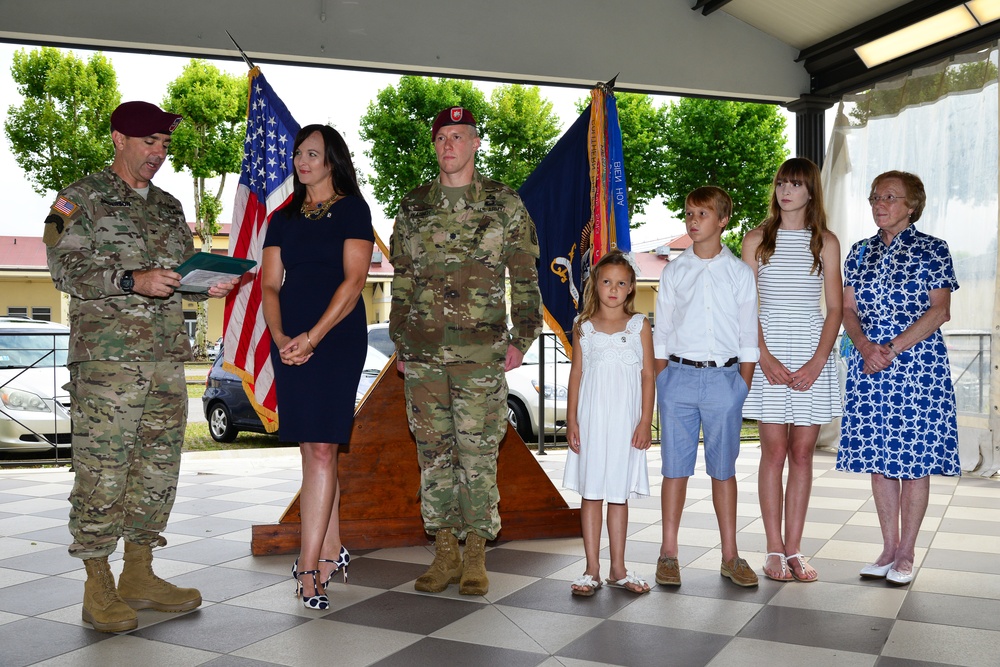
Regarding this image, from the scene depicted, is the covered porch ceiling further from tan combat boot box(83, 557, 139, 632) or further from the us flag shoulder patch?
tan combat boot box(83, 557, 139, 632)

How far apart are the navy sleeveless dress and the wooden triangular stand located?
0.83 metres

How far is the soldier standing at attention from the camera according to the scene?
2682 millimetres

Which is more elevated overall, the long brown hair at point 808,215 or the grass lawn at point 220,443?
the long brown hair at point 808,215

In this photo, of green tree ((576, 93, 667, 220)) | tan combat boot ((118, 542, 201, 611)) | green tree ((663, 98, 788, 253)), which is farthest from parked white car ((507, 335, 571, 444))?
green tree ((576, 93, 667, 220))

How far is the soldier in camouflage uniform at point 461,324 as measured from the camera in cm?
298

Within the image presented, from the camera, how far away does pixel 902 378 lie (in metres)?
3.23

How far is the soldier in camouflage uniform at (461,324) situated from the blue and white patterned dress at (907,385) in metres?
1.31

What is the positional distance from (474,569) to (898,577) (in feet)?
5.00

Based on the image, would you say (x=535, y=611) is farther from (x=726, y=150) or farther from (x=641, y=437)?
(x=726, y=150)

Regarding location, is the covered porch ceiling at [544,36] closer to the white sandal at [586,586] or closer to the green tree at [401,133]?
the white sandal at [586,586]

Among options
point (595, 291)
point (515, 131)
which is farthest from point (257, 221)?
point (515, 131)

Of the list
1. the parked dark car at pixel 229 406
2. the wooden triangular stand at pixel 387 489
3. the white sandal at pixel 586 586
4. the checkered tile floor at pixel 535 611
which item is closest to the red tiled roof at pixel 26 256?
the parked dark car at pixel 229 406

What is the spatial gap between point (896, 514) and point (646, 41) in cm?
400

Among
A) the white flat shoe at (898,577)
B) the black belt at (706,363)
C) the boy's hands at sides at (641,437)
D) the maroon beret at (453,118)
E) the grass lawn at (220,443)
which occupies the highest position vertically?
the maroon beret at (453,118)
